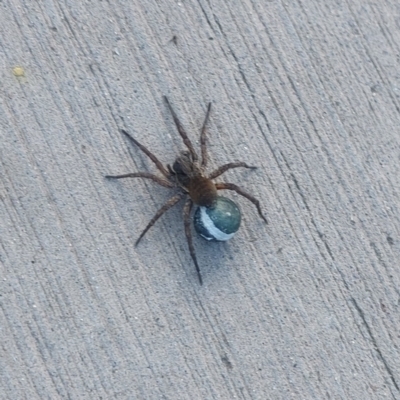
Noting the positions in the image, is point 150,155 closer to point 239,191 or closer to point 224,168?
point 224,168

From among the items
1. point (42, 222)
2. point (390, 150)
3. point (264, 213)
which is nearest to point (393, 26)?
point (390, 150)

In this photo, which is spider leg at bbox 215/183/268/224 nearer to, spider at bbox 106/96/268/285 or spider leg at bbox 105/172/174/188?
spider at bbox 106/96/268/285

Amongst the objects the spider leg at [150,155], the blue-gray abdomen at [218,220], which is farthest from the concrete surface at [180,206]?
the blue-gray abdomen at [218,220]

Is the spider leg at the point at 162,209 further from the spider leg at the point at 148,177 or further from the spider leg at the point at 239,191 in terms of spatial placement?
the spider leg at the point at 239,191

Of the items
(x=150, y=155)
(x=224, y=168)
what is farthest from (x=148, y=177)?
(x=224, y=168)

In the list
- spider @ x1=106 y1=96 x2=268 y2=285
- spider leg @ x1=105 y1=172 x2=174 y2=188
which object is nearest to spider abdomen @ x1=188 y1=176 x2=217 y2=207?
spider @ x1=106 y1=96 x2=268 y2=285

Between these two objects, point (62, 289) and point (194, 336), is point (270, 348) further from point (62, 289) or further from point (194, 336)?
point (62, 289)
